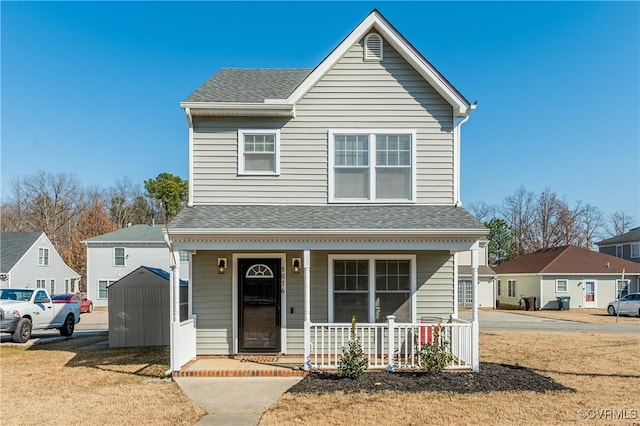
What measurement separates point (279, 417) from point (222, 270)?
4423 millimetres

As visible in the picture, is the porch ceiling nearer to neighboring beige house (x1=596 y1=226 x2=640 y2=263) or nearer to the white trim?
the white trim

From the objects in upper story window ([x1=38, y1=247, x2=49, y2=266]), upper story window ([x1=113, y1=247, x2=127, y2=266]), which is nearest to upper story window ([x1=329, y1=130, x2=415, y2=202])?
upper story window ([x1=113, y1=247, x2=127, y2=266])

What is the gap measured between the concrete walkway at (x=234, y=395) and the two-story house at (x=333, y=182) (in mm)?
1826

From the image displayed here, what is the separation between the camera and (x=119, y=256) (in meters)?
31.8

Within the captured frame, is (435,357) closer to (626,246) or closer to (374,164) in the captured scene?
(374,164)

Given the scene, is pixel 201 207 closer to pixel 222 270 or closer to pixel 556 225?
pixel 222 270

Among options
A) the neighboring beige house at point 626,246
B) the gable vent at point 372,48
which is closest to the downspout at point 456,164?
the gable vent at point 372,48

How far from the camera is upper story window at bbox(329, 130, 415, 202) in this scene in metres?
10.5

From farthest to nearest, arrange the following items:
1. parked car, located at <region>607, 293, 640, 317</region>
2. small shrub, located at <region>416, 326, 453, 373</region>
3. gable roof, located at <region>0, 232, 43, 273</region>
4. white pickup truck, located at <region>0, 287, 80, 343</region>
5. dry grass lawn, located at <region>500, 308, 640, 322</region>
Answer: gable roof, located at <region>0, 232, 43, 273</region> → parked car, located at <region>607, 293, 640, 317</region> → dry grass lawn, located at <region>500, 308, 640, 322</region> → white pickup truck, located at <region>0, 287, 80, 343</region> → small shrub, located at <region>416, 326, 453, 373</region>

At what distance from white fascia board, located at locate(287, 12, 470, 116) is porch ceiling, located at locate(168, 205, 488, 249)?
254 cm

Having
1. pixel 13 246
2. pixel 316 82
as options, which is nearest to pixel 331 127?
pixel 316 82

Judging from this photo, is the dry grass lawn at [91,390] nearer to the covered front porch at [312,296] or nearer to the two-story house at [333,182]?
the covered front porch at [312,296]

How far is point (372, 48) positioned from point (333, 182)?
3.29 metres

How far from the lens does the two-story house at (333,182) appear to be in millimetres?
10305
